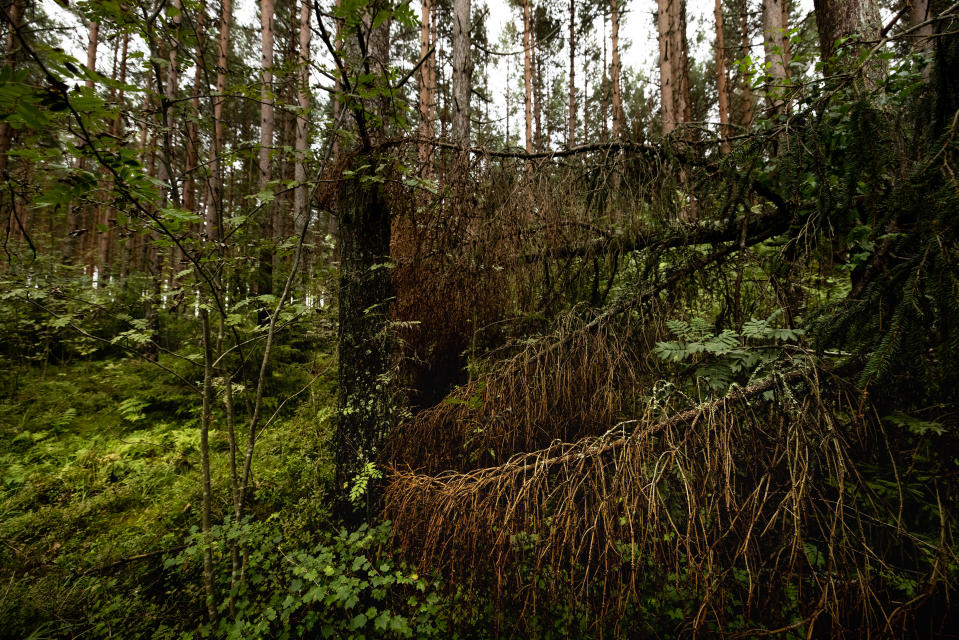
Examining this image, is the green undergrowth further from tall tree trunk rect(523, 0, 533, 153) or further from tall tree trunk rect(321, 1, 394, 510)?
tall tree trunk rect(523, 0, 533, 153)

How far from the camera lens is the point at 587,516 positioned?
1.51m

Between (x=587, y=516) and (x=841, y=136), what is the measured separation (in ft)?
7.61

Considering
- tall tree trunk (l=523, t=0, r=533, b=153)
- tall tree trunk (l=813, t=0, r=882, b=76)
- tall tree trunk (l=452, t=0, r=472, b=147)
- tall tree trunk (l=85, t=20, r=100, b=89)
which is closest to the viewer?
tall tree trunk (l=813, t=0, r=882, b=76)

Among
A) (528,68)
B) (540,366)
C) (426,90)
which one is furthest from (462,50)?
(528,68)

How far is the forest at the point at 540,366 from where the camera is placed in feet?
4.32

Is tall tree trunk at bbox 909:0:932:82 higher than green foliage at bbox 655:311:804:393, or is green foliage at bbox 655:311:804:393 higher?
tall tree trunk at bbox 909:0:932:82

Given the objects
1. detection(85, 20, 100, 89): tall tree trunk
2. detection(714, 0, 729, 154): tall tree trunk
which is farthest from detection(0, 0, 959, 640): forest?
detection(85, 20, 100, 89): tall tree trunk

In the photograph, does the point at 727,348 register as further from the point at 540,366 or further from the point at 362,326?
the point at 362,326

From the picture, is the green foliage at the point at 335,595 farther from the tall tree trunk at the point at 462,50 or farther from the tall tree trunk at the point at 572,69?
the tall tree trunk at the point at 572,69

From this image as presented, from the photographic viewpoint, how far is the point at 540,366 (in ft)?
7.72

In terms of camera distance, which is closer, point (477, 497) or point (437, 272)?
point (477, 497)

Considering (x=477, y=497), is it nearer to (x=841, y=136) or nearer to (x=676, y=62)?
(x=841, y=136)

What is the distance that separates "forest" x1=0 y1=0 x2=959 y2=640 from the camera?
132 cm

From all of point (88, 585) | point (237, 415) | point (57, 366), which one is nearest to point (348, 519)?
point (88, 585)
